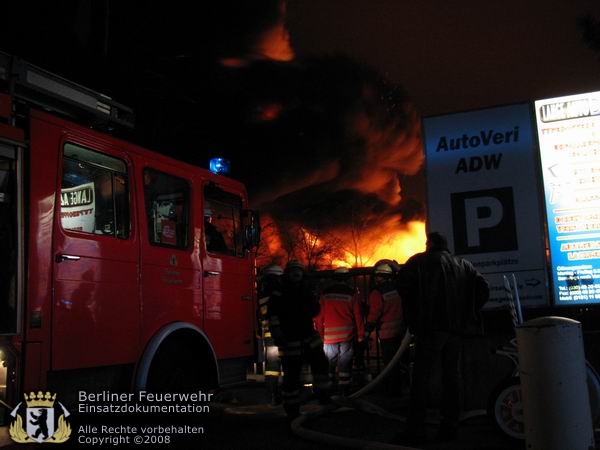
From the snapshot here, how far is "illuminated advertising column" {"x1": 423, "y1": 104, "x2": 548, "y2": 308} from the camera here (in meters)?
6.77

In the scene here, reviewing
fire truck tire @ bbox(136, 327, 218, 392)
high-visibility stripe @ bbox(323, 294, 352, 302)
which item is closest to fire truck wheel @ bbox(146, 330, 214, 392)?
fire truck tire @ bbox(136, 327, 218, 392)

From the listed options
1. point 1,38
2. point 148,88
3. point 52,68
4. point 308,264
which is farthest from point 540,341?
point 308,264

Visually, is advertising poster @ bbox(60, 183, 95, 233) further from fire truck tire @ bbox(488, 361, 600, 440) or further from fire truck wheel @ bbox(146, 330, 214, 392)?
fire truck tire @ bbox(488, 361, 600, 440)

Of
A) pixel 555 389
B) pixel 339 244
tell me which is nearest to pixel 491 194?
pixel 555 389

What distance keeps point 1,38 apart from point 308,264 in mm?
40704

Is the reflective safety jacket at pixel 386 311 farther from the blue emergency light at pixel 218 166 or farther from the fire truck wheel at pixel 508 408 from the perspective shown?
the fire truck wheel at pixel 508 408

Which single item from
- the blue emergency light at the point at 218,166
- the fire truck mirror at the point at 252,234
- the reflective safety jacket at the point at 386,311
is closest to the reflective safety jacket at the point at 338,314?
the reflective safety jacket at the point at 386,311

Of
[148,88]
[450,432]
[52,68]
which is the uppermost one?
Result: [148,88]

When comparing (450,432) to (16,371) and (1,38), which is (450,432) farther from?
(1,38)

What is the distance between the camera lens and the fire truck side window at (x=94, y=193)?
5.19 m

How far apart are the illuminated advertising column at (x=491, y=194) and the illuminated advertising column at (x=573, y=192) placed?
0.50 feet

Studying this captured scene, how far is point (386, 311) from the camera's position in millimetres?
8750

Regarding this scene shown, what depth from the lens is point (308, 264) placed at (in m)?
52.6

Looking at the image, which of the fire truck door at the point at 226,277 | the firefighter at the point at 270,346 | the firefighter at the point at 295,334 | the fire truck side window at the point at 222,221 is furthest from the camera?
the firefighter at the point at 270,346
